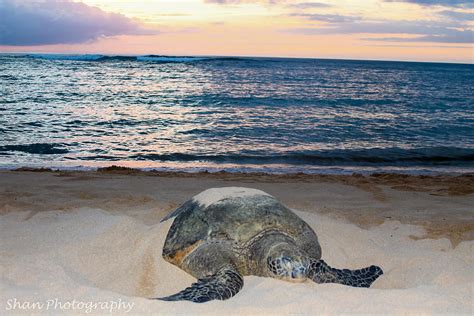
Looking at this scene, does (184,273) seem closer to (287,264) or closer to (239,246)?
(239,246)

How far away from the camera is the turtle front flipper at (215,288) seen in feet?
10.9

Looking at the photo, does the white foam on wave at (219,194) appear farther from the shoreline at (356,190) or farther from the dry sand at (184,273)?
the shoreline at (356,190)

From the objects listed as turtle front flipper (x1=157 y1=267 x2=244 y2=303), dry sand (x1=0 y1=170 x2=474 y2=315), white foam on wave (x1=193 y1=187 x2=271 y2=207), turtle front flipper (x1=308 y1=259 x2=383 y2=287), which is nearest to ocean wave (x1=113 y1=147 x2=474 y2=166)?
dry sand (x1=0 y1=170 x2=474 y2=315)

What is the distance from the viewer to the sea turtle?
3607 mm

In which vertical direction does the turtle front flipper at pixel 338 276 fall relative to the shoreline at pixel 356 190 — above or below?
above

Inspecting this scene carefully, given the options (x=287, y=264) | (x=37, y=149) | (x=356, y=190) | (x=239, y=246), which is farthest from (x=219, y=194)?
(x=37, y=149)

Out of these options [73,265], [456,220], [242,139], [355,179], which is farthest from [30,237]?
[242,139]

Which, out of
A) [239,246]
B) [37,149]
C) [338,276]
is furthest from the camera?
[37,149]

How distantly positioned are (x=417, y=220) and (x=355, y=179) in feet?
11.2

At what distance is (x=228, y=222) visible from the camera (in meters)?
4.19

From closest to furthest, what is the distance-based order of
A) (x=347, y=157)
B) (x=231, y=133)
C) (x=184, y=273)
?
1. (x=184, y=273)
2. (x=347, y=157)
3. (x=231, y=133)

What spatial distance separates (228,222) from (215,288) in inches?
34.3

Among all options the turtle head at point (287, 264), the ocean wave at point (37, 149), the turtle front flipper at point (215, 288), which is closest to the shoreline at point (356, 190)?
the ocean wave at point (37, 149)

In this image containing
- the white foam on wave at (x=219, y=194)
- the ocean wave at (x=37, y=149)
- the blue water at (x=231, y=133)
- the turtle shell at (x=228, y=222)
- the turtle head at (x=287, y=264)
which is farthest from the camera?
the ocean wave at (x=37, y=149)
